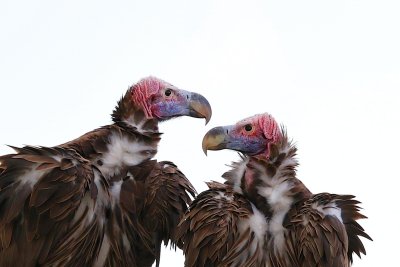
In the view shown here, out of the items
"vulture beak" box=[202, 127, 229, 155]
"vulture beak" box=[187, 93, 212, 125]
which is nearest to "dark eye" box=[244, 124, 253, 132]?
"vulture beak" box=[202, 127, 229, 155]

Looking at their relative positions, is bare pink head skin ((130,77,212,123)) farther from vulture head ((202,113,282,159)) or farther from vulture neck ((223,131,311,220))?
vulture neck ((223,131,311,220))

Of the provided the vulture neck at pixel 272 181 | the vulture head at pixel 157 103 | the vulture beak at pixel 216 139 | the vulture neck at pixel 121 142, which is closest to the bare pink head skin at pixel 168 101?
the vulture head at pixel 157 103

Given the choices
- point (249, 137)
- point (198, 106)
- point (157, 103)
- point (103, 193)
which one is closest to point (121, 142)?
point (103, 193)

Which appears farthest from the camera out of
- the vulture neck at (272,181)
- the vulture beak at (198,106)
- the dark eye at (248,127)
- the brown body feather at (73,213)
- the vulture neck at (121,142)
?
the vulture beak at (198,106)

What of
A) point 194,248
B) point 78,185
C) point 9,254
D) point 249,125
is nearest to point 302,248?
point 194,248

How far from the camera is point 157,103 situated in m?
8.70

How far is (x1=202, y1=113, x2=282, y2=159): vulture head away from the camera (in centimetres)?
823

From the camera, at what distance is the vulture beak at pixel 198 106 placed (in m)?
8.63

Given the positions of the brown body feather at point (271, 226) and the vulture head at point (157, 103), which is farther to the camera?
the vulture head at point (157, 103)

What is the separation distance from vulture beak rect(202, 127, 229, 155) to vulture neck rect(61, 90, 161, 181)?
0.49 meters

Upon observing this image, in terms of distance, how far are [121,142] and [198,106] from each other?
0.94 m

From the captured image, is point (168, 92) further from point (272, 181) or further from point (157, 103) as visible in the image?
point (272, 181)

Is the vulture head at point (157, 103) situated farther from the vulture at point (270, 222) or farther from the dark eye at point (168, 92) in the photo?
the vulture at point (270, 222)

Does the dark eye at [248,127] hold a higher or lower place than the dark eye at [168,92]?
lower
